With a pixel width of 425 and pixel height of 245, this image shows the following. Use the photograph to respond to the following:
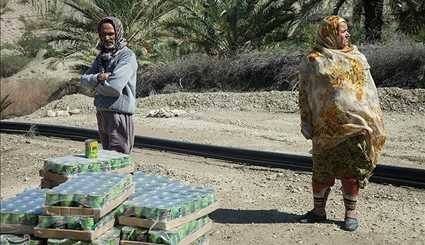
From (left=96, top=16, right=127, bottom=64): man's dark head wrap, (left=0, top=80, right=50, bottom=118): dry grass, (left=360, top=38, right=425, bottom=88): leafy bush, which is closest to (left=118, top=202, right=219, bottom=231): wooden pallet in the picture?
(left=96, top=16, right=127, bottom=64): man's dark head wrap

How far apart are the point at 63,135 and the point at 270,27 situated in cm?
931

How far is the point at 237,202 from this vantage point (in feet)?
24.0

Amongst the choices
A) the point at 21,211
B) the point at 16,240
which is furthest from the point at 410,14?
the point at 16,240

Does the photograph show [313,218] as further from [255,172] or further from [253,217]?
[255,172]

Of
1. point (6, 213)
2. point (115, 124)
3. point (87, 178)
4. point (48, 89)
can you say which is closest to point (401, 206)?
point (115, 124)

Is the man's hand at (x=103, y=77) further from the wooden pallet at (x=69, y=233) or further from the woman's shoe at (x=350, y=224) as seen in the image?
the woman's shoe at (x=350, y=224)

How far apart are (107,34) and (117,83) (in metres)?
0.44

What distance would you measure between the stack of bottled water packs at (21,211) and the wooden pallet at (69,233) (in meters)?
0.11

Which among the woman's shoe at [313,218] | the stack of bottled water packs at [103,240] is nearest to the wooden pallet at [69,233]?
the stack of bottled water packs at [103,240]

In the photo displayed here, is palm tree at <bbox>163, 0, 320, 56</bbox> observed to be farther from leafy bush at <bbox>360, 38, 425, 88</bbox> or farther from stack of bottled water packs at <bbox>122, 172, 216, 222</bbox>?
stack of bottled water packs at <bbox>122, 172, 216, 222</bbox>

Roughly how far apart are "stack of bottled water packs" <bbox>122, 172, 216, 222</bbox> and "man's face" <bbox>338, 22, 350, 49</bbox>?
1.88 meters

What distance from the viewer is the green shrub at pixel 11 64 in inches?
1656

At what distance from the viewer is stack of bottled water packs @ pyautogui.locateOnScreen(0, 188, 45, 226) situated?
4.03 meters

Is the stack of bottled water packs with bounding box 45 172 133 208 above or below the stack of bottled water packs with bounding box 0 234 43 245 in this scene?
above
